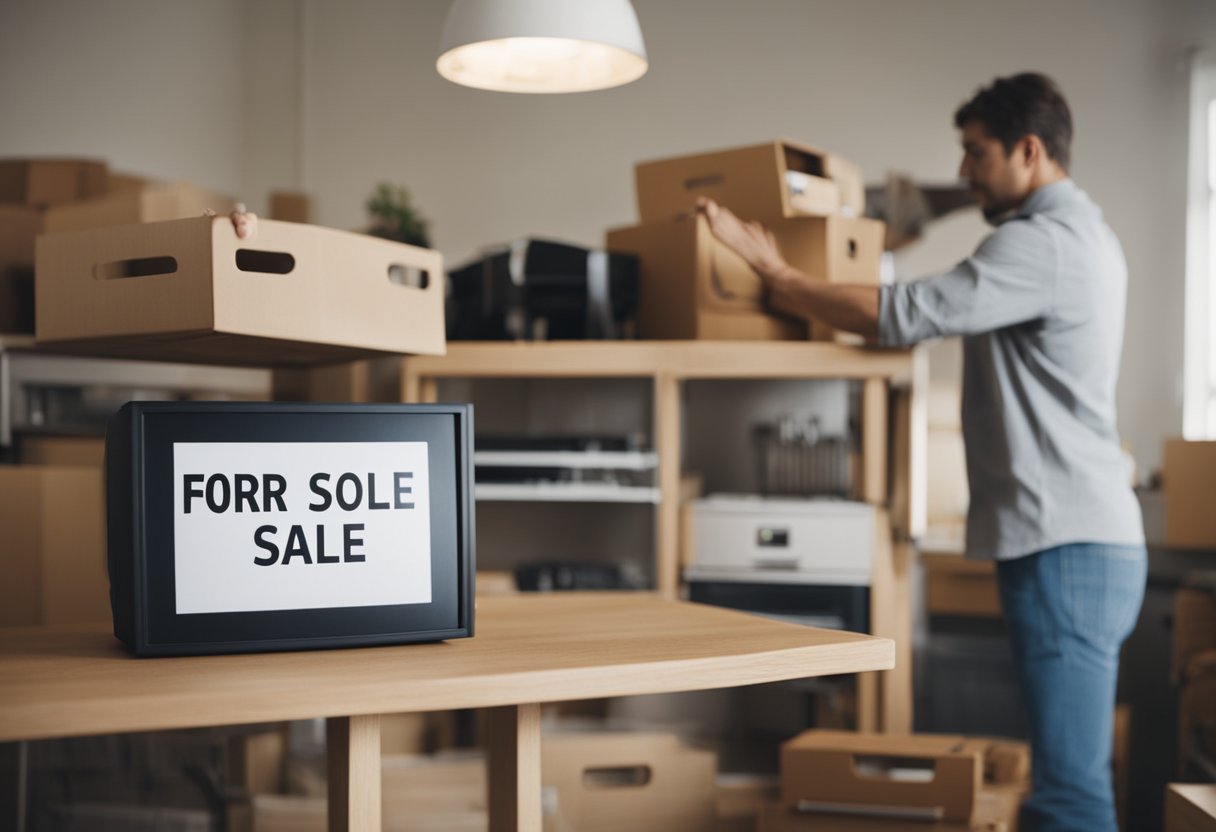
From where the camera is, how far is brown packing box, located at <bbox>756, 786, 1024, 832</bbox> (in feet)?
7.11

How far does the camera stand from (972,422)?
217 cm

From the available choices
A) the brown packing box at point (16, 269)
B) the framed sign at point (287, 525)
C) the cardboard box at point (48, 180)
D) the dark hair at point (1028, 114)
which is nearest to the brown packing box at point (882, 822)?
the dark hair at point (1028, 114)

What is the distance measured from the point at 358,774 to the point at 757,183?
73.9 inches

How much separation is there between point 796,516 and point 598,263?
0.73 metres

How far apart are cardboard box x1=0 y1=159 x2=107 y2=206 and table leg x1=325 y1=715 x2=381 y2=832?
2.22 metres

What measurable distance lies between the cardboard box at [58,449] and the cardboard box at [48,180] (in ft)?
2.04

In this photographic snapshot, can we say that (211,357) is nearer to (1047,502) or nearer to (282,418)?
(282,418)

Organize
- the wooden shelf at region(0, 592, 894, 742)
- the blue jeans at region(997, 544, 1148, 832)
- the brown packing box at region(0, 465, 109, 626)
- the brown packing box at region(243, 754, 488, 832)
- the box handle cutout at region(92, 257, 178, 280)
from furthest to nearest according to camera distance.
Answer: the brown packing box at region(0, 465, 109, 626)
the brown packing box at region(243, 754, 488, 832)
the blue jeans at region(997, 544, 1148, 832)
the box handle cutout at region(92, 257, 178, 280)
the wooden shelf at region(0, 592, 894, 742)

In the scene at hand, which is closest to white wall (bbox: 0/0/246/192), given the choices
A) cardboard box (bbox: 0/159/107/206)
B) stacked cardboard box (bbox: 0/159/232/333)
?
cardboard box (bbox: 0/159/107/206)

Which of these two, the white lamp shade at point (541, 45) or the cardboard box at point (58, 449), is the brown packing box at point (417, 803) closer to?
the cardboard box at point (58, 449)

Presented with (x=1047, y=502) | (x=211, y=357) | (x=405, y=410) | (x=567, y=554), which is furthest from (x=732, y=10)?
(x=405, y=410)

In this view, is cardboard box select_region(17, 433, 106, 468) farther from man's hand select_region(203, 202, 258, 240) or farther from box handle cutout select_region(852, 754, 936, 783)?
box handle cutout select_region(852, 754, 936, 783)

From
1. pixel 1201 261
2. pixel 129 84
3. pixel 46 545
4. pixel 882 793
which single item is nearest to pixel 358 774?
pixel 882 793

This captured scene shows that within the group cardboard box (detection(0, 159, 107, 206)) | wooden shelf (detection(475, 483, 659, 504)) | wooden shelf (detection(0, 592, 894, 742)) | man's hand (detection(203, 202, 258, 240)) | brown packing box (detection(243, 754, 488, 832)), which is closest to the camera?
wooden shelf (detection(0, 592, 894, 742))
